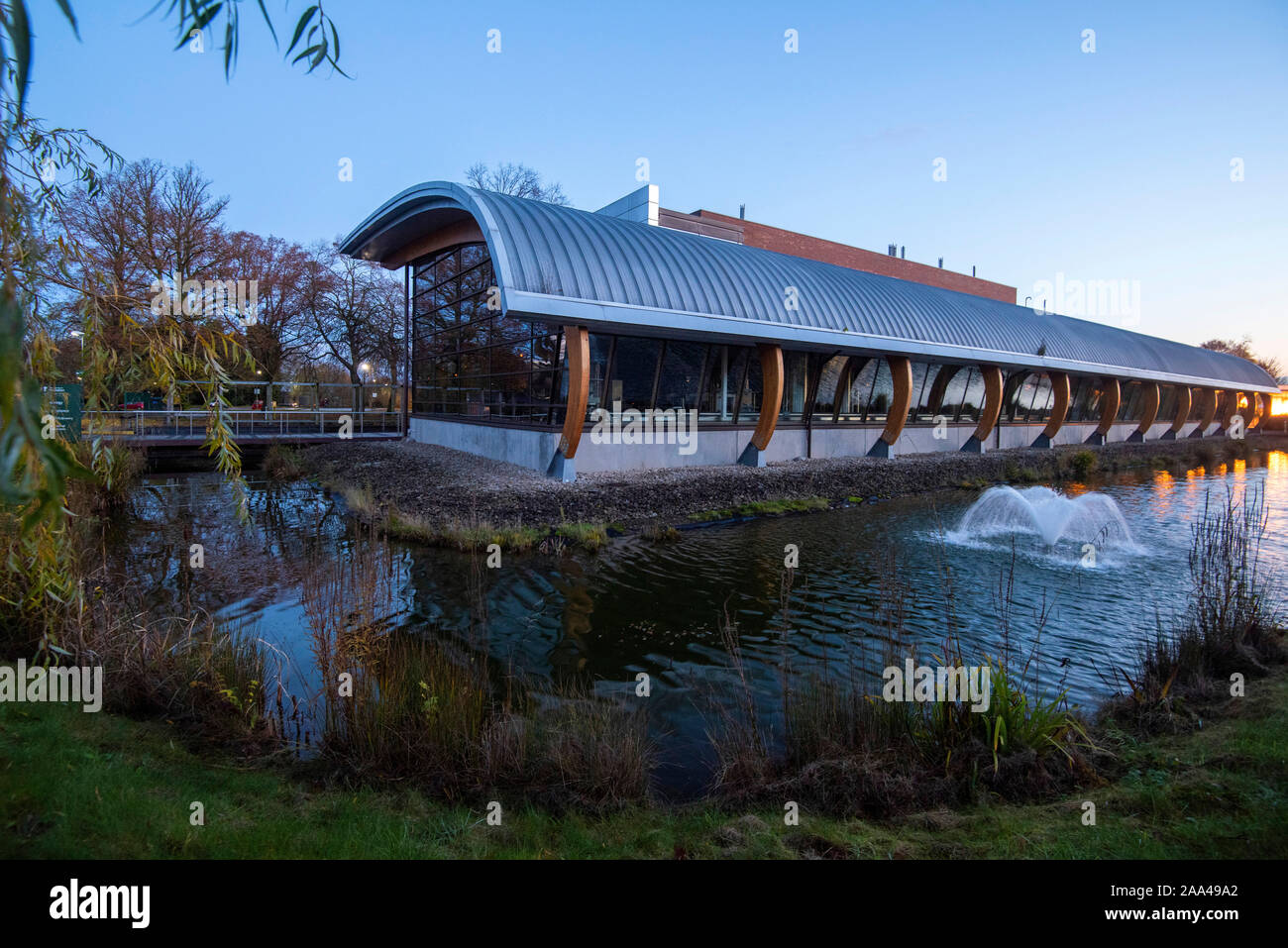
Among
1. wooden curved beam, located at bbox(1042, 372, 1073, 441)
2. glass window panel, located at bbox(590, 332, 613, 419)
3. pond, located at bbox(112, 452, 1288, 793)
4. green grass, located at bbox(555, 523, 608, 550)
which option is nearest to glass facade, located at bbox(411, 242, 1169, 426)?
glass window panel, located at bbox(590, 332, 613, 419)

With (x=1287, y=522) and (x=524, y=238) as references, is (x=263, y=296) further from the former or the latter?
(x=1287, y=522)

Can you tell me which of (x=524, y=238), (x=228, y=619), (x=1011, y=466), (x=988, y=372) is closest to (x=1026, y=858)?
(x=228, y=619)

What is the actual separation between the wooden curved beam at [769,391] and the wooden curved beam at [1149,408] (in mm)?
31015

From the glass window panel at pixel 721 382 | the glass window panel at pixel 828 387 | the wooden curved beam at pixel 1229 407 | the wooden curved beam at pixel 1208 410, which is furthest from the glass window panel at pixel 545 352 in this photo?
the wooden curved beam at pixel 1229 407

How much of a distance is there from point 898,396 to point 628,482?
41.0ft

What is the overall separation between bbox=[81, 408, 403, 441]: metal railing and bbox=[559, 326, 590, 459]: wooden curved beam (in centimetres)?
1322

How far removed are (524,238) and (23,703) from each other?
42.2 ft

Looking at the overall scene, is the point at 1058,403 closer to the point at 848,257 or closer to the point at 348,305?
the point at 848,257

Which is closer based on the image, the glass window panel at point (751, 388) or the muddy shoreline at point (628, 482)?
the muddy shoreline at point (628, 482)

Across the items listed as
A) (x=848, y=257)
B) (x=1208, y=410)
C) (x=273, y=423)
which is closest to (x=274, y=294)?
(x=273, y=423)

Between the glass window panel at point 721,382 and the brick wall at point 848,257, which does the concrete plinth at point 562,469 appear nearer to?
the glass window panel at point 721,382

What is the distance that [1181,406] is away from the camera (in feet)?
139

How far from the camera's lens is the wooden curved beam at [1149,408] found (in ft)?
128

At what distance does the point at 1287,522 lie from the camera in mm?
14812
